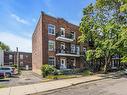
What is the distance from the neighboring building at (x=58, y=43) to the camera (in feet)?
113

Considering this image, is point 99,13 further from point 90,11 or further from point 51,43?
point 51,43

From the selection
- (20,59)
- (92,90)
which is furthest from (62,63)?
(20,59)

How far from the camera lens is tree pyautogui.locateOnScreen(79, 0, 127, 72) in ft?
95.9

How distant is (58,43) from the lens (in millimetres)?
36875

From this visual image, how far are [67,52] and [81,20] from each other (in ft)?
23.6

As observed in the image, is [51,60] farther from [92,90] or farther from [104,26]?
[92,90]

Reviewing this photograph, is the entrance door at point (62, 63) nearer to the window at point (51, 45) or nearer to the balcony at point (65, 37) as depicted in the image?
the window at point (51, 45)

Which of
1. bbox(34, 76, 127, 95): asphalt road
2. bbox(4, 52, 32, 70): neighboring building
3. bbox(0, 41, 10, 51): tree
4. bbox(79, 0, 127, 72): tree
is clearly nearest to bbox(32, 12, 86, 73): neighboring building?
bbox(79, 0, 127, 72): tree

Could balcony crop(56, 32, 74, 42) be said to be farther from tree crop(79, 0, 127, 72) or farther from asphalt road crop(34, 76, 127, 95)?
asphalt road crop(34, 76, 127, 95)

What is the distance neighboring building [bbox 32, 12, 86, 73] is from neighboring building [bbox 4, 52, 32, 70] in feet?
120

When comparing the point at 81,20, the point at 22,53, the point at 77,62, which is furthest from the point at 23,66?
the point at 81,20

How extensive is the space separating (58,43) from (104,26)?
9.73 metres

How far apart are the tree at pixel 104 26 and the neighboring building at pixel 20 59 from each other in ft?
146

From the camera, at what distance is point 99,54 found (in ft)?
102
